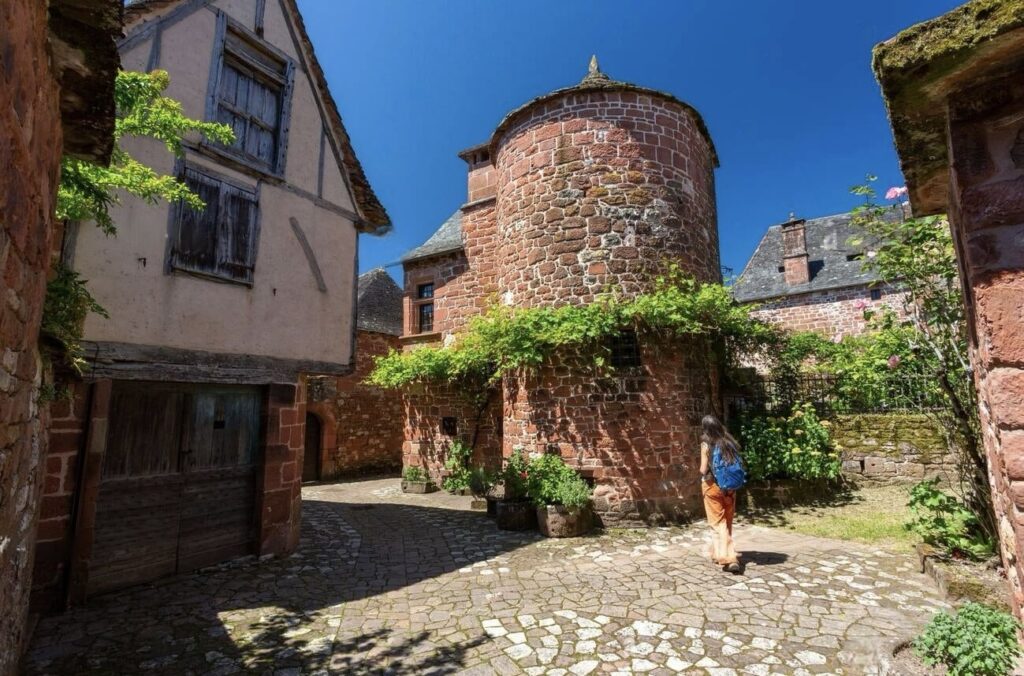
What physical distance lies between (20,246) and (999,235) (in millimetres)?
4102

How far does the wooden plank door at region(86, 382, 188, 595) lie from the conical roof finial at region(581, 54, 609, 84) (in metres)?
8.51

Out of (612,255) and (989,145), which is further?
(612,255)

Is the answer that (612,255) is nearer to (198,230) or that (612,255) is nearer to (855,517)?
(855,517)

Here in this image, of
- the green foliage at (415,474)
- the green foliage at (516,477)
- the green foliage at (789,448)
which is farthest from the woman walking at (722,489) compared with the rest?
the green foliage at (415,474)

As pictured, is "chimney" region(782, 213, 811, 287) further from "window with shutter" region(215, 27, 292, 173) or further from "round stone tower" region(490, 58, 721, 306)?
"window with shutter" region(215, 27, 292, 173)

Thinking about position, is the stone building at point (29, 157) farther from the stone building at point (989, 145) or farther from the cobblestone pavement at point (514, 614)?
the stone building at point (989, 145)

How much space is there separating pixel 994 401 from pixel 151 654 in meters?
5.38

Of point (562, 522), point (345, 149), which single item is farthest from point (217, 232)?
point (562, 522)

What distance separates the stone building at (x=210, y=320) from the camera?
196 inches

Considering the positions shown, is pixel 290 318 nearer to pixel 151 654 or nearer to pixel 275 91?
pixel 275 91

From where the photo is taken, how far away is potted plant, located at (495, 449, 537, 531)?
24.6 feet

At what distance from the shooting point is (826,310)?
19.6 m

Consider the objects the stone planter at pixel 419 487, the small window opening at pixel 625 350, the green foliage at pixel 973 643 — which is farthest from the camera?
the stone planter at pixel 419 487

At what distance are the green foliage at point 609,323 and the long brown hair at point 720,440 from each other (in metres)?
2.07
